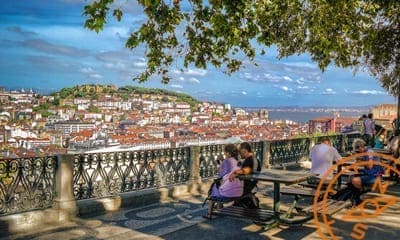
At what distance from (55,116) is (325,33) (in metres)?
13.8

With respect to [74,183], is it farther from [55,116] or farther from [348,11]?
[55,116]

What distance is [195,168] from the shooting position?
1173 centimetres

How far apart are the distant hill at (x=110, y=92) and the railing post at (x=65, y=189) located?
18.5 meters

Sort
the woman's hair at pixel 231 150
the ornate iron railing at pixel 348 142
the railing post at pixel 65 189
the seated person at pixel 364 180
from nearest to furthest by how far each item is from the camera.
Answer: the railing post at pixel 65 189 < the woman's hair at pixel 231 150 < the seated person at pixel 364 180 < the ornate iron railing at pixel 348 142

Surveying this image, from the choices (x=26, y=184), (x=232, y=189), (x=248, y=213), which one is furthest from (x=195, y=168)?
(x=26, y=184)

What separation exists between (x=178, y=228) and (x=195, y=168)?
13.1ft

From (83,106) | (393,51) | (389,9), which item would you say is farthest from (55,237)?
(83,106)

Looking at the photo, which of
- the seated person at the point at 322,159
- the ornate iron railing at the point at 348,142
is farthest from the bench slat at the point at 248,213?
the ornate iron railing at the point at 348,142

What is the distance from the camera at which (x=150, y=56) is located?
10.4 metres

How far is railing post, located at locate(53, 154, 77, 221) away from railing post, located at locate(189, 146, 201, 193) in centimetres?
374

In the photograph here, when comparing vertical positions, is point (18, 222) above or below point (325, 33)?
below

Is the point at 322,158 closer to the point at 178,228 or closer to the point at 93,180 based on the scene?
the point at 178,228

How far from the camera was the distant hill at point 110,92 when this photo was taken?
29359 mm
